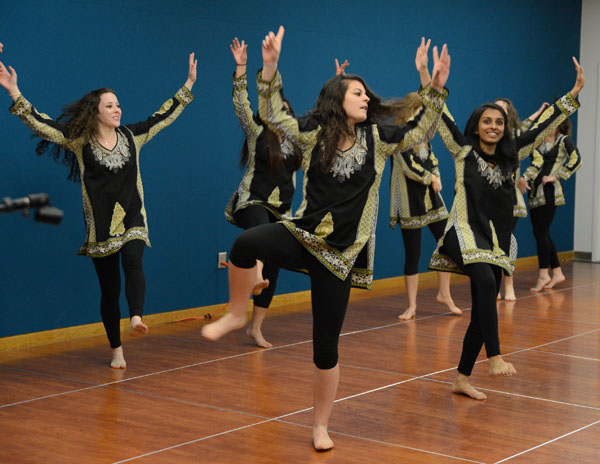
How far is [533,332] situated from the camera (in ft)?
21.1

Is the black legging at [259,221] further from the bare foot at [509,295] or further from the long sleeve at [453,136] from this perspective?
the bare foot at [509,295]

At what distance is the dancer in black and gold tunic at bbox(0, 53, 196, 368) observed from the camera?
16.8 ft

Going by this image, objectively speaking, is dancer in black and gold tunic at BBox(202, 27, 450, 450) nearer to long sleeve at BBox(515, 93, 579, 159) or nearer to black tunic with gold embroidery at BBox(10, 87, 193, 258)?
long sleeve at BBox(515, 93, 579, 159)

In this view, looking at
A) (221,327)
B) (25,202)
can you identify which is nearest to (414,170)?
(221,327)

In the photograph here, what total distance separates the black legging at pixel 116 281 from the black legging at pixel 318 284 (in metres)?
1.50

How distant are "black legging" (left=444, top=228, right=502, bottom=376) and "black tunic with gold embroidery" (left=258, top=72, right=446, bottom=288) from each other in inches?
32.7

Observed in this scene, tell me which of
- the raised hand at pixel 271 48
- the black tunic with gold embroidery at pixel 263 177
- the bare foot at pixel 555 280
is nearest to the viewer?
the raised hand at pixel 271 48

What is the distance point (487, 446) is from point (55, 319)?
3.29m

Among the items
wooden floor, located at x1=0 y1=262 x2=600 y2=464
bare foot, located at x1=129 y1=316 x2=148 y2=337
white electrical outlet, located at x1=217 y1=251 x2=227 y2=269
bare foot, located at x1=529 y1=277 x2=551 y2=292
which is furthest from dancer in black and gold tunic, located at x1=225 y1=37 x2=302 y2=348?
bare foot, located at x1=529 y1=277 x2=551 y2=292

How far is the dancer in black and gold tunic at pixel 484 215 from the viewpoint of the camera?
446 cm

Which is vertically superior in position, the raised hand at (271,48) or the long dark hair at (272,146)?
the raised hand at (271,48)

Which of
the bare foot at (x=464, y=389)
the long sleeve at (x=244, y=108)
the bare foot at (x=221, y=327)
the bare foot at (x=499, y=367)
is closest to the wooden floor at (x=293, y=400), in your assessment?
the bare foot at (x=464, y=389)

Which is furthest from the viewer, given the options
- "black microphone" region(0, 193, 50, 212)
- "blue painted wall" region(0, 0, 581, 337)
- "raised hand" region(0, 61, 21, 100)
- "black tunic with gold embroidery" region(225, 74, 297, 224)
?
"blue painted wall" region(0, 0, 581, 337)

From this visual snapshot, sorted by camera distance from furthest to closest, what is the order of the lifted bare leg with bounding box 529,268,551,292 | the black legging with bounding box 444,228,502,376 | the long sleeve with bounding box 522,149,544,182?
1. the lifted bare leg with bounding box 529,268,551,292
2. the long sleeve with bounding box 522,149,544,182
3. the black legging with bounding box 444,228,502,376
